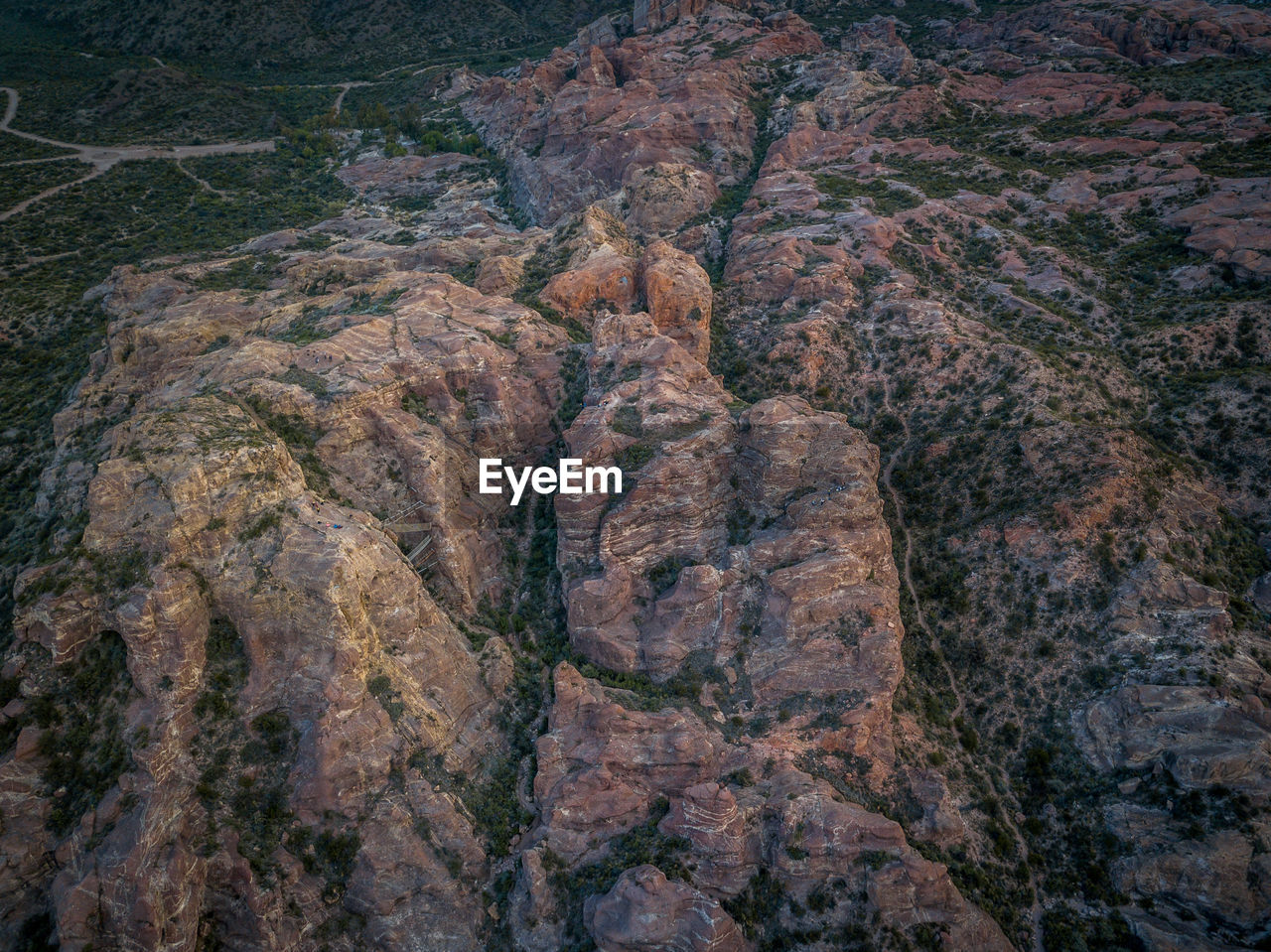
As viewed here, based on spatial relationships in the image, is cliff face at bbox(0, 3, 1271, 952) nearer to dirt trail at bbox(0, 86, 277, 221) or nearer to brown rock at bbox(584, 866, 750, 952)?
brown rock at bbox(584, 866, 750, 952)

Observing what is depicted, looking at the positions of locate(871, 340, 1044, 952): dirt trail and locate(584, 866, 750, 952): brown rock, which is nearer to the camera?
locate(584, 866, 750, 952): brown rock

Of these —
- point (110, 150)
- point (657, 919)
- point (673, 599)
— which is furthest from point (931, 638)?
point (110, 150)

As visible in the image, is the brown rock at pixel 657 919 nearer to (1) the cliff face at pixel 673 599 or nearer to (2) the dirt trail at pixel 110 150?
(1) the cliff face at pixel 673 599

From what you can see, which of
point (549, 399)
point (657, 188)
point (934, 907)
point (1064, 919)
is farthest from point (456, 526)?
point (657, 188)

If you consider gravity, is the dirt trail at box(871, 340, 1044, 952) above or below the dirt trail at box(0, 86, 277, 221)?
below

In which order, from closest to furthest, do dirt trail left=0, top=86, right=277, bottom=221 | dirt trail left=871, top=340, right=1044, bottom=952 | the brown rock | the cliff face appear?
the brown rock
the cliff face
dirt trail left=871, top=340, right=1044, bottom=952
dirt trail left=0, top=86, right=277, bottom=221

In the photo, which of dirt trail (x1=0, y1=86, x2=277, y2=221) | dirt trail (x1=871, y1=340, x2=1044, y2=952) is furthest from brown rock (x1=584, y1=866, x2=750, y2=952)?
dirt trail (x1=0, y1=86, x2=277, y2=221)

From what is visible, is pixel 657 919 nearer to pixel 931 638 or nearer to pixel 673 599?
pixel 673 599
